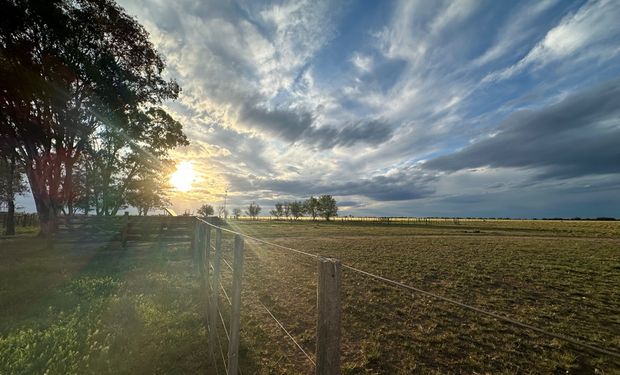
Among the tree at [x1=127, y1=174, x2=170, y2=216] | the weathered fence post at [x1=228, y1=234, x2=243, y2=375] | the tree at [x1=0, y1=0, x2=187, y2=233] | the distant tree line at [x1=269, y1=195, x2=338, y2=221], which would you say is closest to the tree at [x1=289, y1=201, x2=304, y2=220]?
the distant tree line at [x1=269, y1=195, x2=338, y2=221]

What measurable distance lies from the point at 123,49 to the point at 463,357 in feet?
76.1

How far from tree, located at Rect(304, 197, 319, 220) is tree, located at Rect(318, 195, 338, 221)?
1.47 meters

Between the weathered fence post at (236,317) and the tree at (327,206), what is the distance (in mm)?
122462

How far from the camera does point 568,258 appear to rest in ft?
55.7

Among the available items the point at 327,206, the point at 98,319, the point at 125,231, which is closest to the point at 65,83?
the point at 125,231

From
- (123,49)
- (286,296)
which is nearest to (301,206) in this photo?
(123,49)

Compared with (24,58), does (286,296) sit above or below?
below

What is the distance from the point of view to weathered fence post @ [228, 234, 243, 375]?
3.77 m

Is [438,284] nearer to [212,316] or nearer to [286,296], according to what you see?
[286,296]

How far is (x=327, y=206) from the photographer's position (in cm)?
12675

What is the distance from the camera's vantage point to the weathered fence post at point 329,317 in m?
2.34

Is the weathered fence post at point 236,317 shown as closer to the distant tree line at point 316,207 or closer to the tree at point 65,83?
the tree at point 65,83

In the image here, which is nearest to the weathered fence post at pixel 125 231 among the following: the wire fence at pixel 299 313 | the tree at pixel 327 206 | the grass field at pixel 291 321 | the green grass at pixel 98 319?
the grass field at pixel 291 321

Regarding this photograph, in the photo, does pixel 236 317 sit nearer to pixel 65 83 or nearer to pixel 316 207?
pixel 65 83
